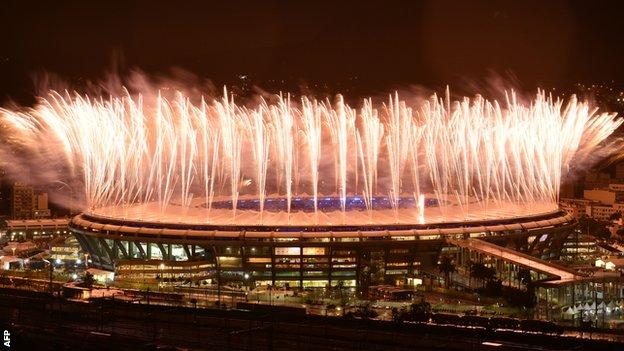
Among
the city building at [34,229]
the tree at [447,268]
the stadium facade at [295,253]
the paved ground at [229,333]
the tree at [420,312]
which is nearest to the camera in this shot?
the paved ground at [229,333]

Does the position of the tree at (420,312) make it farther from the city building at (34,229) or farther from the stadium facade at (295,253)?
the city building at (34,229)

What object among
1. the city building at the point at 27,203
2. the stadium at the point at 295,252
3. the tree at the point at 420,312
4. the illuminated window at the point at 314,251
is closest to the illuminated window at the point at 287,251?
the stadium at the point at 295,252

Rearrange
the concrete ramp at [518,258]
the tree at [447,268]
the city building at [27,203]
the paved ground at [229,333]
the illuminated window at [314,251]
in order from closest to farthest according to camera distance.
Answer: the paved ground at [229,333]
the concrete ramp at [518,258]
the tree at [447,268]
the illuminated window at [314,251]
the city building at [27,203]

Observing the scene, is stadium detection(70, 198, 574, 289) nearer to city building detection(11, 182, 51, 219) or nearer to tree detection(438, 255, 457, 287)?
tree detection(438, 255, 457, 287)

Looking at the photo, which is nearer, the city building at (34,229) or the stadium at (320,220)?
the stadium at (320,220)

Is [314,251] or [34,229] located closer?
[314,251]

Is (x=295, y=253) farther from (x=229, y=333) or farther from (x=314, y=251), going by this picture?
(x=229, y=333)

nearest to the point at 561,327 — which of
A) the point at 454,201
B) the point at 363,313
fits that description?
the point at 363,313

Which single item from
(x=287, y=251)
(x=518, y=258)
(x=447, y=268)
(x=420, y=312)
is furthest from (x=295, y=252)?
(x=420, y=312)

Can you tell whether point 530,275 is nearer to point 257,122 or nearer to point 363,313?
point 363,313

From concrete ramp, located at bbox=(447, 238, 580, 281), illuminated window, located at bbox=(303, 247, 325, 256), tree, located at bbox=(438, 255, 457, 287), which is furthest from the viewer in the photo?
illuminated window, located at bbox=(303, 247, 325, 256)

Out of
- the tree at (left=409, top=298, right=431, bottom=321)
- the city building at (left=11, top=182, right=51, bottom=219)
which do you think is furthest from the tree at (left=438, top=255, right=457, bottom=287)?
the city building at (left=11, top=182, right=51, bottom=219)
